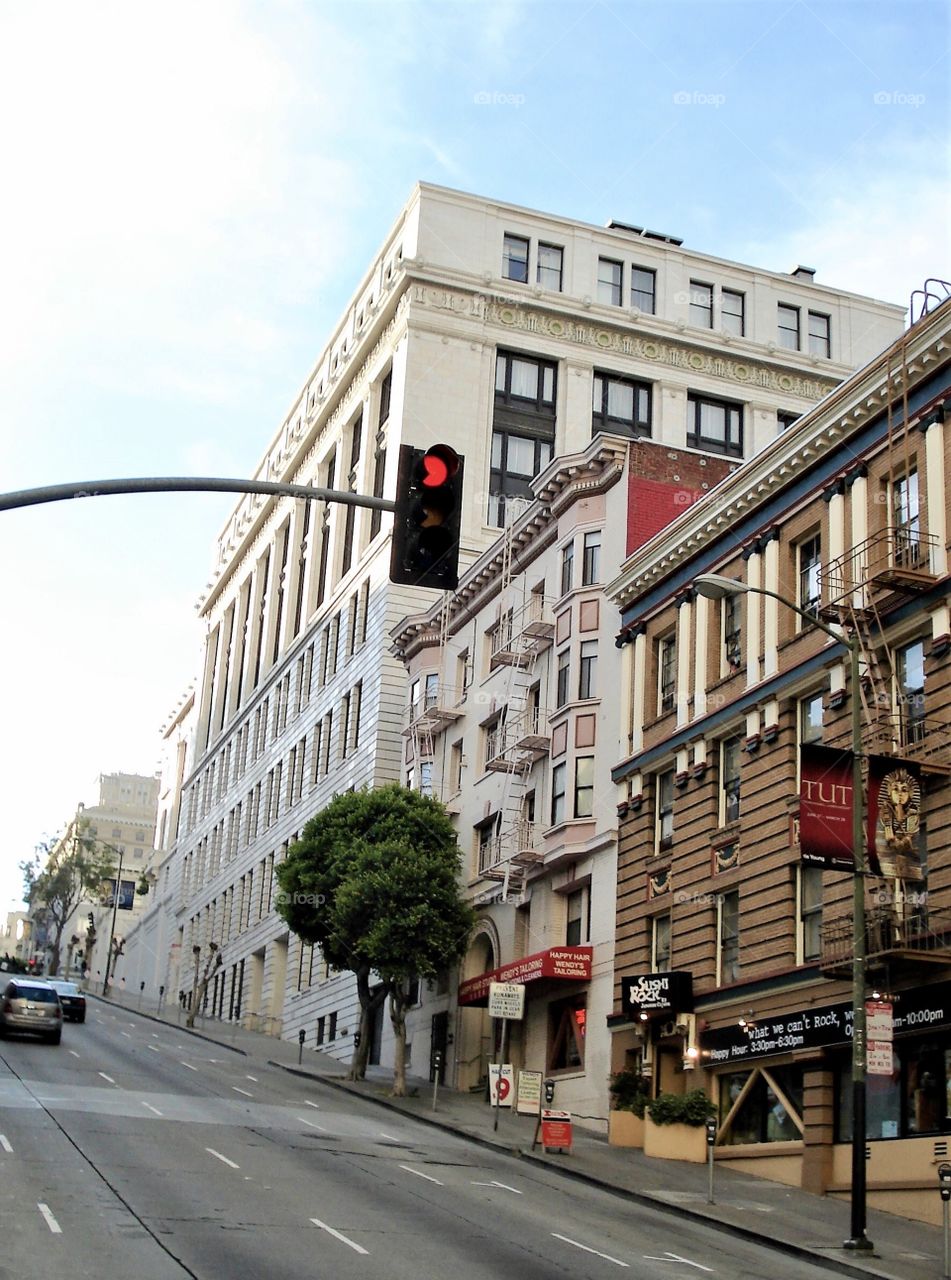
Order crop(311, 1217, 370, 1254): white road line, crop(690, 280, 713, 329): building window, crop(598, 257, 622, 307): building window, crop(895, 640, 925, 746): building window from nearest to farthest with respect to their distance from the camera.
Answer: crop(311, 1217, 370, 1254): white road line → crop(895, 640, 925, 746): building window → crop(598, 257, 622, 307): building window → crop(690, 280, 713, 329): building window

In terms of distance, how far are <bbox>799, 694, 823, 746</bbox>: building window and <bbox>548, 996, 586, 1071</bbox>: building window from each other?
40.5ft

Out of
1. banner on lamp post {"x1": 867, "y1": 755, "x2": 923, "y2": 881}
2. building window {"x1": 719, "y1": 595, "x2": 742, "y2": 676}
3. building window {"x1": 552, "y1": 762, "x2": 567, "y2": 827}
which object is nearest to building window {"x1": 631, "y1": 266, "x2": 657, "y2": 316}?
building window {"x1": 552, "y1": 762, "x2": 567, "y2": 827}

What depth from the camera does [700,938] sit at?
36.3 m

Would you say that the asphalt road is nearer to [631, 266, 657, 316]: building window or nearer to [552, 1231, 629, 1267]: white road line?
A: [552, 1231, 629, 1267]: white road line

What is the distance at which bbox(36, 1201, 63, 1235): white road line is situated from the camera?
62.7 feet

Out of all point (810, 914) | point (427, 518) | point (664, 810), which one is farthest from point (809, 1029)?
point (427, 518)

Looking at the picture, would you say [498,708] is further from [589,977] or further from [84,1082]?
[84,1082]

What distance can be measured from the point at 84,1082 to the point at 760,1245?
19.6m

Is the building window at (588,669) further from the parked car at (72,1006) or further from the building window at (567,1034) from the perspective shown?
the parked car at (72,1006)

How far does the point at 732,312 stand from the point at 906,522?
1971 inches

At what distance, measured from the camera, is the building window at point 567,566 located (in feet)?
155

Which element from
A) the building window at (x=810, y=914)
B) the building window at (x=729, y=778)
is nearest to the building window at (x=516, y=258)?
the building window at (x=729, y=778)

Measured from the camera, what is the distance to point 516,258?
74688 mm

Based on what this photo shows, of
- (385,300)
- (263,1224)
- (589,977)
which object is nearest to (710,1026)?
(589,977)
